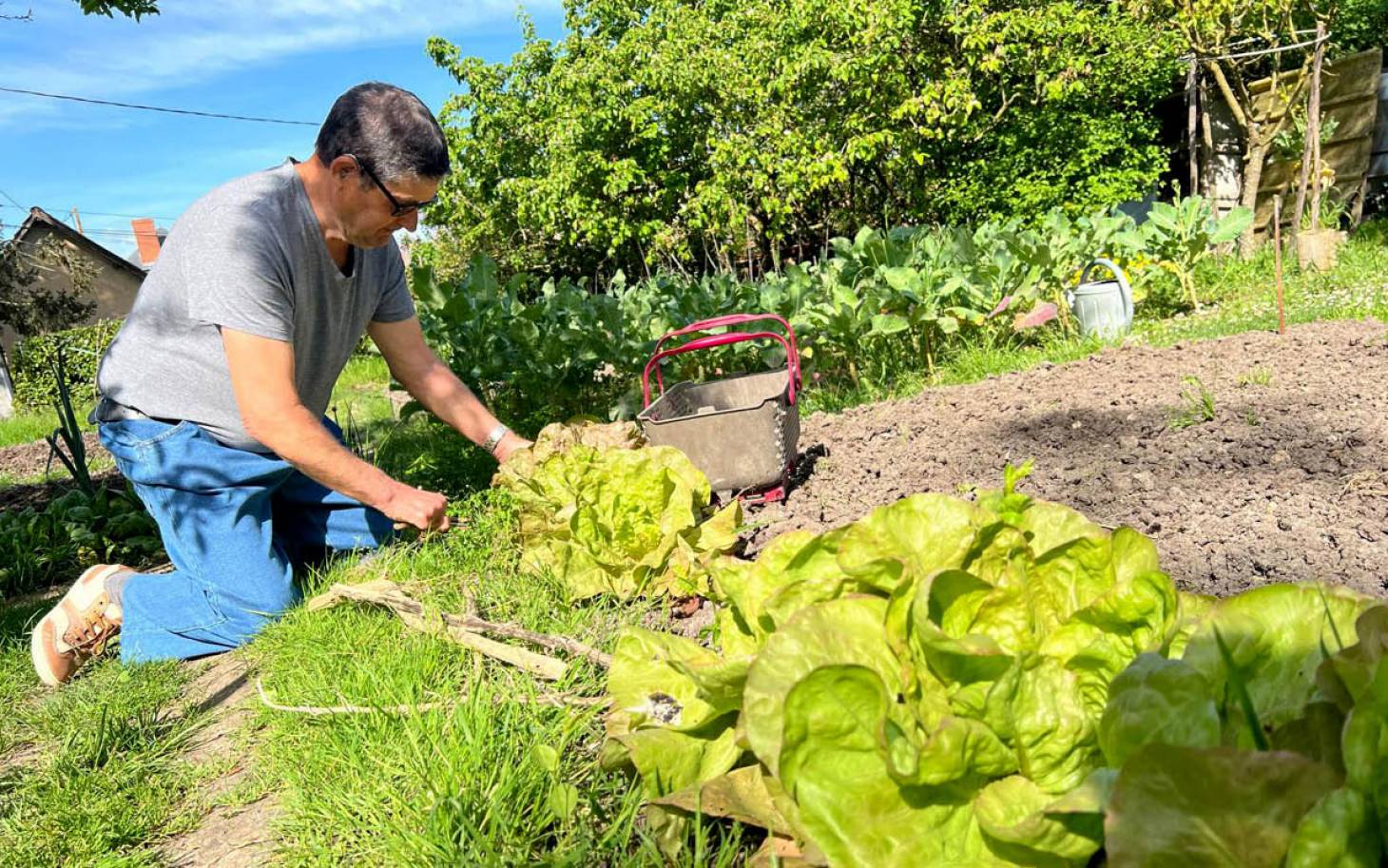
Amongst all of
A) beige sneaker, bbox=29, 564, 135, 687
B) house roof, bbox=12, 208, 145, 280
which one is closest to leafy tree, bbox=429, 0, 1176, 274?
beige sneaker, bbox=29, 564, 135, 687

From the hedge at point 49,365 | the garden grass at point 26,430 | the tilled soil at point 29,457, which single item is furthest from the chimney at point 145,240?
the tilled soil at point 29,457

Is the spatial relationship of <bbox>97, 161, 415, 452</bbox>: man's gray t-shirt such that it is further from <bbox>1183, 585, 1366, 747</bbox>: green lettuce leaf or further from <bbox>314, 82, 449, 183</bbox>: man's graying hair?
<bbox>1183, 585, 1366, 747</bbox>: green lettuce leaf

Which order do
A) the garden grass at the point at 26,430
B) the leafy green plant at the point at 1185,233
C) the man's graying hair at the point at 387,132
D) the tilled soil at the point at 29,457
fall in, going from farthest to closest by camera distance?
Answer: the garden grass at the point at 26,430 → the tilled soil at the point at 29,457 → the leafy green plant at the point at 1185,233 → the man's graying hair at the point at 387,132

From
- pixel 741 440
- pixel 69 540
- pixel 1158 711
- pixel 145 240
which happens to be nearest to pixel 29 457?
pixel 69 540

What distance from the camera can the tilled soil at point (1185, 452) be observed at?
6.50ft

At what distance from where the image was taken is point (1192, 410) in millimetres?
2914

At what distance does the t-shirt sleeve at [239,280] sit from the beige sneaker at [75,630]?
1.01m

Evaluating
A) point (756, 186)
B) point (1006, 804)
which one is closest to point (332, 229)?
point (1006, 804)

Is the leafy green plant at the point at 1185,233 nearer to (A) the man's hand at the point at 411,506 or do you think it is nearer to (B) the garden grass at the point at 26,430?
(A) the man's hand at the point at 411,506

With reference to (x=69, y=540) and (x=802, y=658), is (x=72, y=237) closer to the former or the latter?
(x=69, y=540)

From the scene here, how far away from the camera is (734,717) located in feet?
4.23

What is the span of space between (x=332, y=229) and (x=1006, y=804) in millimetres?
2534

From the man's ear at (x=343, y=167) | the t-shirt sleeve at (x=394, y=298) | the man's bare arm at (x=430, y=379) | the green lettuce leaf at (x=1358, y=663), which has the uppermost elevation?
the man's ear at (x=343, y=167)

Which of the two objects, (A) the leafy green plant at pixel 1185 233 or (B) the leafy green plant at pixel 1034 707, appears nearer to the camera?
(B) the leafy green plant at pixel 1034 707
